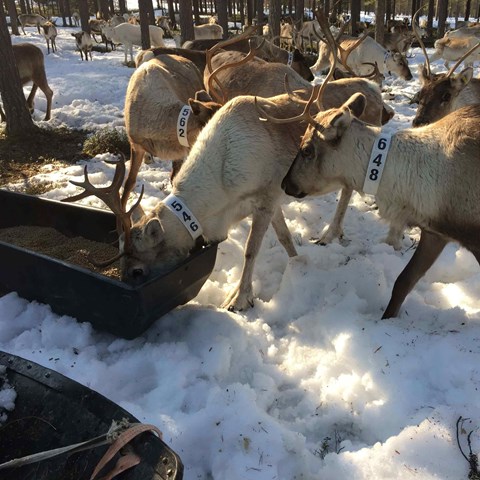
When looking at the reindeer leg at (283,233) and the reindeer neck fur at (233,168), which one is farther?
the reindeer leg at (283,233)

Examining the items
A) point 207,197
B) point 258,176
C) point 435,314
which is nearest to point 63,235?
point 207,197

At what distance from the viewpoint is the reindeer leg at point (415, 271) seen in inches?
126

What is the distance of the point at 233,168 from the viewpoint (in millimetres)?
3438

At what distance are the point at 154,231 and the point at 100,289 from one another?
0.51m

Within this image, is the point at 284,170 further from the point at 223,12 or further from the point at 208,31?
the point at 208,31

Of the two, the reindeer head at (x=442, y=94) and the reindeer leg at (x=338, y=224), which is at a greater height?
the reindeer head at (x=442, y=94)

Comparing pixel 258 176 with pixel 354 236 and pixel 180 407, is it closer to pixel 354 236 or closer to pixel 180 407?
pixel 354 236

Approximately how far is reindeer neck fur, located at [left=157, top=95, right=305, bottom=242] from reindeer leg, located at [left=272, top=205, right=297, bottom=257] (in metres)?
0.39

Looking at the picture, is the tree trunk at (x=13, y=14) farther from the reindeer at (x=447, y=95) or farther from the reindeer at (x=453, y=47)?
the reindeer at (x=447, y=95)

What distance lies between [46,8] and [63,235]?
5087cm

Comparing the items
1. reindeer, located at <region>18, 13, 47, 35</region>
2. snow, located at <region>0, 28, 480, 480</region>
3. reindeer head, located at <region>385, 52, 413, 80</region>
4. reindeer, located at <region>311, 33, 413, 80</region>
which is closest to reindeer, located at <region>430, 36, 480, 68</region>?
reindeer, located at <region>311, 33, 413, 80</region>

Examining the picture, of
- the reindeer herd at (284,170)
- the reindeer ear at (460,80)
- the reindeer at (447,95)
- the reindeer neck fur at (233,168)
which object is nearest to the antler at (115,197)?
the reindeer herd at (284,170)

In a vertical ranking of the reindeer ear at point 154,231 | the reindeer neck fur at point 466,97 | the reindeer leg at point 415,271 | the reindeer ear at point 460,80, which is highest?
the reindeer ear at point 460,80

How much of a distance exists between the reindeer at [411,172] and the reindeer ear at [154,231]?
0.87 meters
